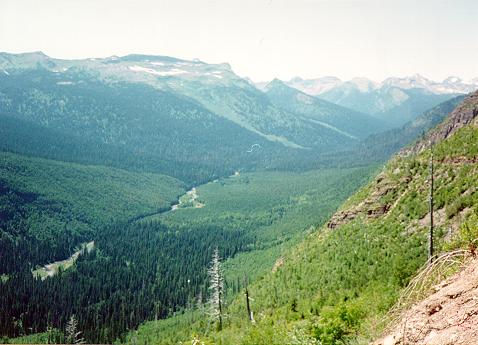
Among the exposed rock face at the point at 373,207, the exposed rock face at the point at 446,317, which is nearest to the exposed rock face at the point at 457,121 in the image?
the exposed rock face at the point at 373,207

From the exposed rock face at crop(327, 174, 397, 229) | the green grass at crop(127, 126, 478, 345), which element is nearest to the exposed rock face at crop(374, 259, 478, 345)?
the green grass at crop(127, 126, 478, 345)

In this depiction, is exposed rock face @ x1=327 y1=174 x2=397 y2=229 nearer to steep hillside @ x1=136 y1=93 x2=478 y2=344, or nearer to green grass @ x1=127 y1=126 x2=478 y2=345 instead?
steep hillside @ x1=136 y1=93 x2=478 y2=344

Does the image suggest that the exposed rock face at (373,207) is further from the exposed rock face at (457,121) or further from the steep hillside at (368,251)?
the exposed rock face at (457,121)

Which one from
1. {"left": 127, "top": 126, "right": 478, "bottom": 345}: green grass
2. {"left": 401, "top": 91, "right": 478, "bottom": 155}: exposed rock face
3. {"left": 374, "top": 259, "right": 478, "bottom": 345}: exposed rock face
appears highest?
{"left": 401, "top": 91, "right": 478, "bottom": 155}: exposed rock face

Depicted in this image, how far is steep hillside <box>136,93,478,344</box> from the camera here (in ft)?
117

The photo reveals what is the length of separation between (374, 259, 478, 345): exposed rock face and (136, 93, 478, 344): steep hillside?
17921mm

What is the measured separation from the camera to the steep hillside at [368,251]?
35750 millimetres

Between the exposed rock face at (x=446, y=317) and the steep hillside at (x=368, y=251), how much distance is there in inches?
706

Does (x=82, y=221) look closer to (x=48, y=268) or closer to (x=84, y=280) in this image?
(x=48, y=268)

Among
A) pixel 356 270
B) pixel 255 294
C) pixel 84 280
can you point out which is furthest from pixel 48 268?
pixel 356 270

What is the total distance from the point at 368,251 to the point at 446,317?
40705 millimetres

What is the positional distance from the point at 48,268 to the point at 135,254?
27754 millimetres

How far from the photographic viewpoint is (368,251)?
151ft

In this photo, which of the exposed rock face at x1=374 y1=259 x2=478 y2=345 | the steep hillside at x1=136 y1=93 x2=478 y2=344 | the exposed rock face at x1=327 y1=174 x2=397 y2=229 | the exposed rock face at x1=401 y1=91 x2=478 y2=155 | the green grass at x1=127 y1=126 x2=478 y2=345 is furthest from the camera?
the exposed rock face at x1=401 y1=91 x2=478 y2=155
